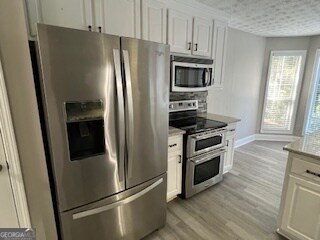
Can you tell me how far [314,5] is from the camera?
2.24 metres

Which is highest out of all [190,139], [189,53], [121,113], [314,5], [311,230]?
[314,5]

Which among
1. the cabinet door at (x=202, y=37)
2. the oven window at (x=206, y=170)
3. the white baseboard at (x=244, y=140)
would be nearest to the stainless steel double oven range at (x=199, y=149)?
the oven window at (x=206, y=170)

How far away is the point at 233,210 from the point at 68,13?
102 inches

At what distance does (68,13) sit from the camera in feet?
4.94

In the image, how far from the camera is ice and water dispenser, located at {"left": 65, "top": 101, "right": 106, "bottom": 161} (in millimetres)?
1224

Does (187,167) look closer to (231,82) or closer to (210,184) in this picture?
(210,184)

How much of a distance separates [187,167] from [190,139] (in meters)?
0.35

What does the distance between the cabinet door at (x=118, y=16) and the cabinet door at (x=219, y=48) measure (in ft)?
4.28

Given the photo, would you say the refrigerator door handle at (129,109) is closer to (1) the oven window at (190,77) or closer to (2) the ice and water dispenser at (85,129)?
(2) the ice and water dispenser at (85,129)

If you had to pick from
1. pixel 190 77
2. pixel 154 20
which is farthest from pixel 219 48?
pixel 154 20

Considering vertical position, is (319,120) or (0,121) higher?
(0,121)

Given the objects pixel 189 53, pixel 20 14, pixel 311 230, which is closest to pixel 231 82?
pixel 189 53

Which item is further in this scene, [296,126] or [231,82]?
[296,126]

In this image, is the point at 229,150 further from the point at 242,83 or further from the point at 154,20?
the point at 154,20
